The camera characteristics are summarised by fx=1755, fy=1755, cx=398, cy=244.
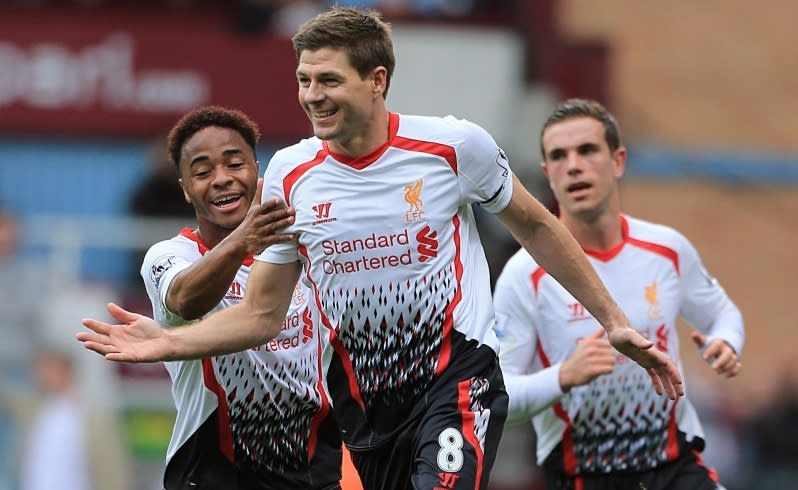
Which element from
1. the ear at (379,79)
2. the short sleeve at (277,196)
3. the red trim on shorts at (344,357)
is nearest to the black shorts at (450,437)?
the red trim on shorts at (344,357)

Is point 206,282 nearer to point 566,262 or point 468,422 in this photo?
point 468,422

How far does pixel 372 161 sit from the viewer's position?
6883mm

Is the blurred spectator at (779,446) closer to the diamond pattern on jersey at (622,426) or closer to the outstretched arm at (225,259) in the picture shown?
the diamond pattern on jersey at (622,426)

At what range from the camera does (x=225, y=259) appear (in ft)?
21.7

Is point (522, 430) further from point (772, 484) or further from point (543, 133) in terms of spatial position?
point (543, 133)

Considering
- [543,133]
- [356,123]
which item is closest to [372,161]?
[356,123]

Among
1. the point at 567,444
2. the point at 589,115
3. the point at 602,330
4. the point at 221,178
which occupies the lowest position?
the point at 567,444

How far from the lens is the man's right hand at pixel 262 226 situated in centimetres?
663

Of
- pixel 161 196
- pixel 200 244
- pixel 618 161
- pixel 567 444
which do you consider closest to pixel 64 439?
pixel 161 196

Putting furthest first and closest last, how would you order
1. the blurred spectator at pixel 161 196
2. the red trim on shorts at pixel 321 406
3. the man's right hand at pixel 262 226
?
the blurred spectator at pixel 161 196
the red trim on shorts at pixel 321 406
the man's right hand at pixel 262 226

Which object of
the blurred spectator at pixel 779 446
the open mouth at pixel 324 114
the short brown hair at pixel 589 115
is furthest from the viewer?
the blurred spectator at pixel 779 446

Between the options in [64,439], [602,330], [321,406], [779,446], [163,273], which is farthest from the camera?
[779,446]

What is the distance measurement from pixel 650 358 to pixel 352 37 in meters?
1.72

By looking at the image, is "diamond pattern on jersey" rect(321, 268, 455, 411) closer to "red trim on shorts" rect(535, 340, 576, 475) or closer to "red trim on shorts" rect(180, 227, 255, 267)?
"red trim on shorts" rect(180, 227, 255, 267)
